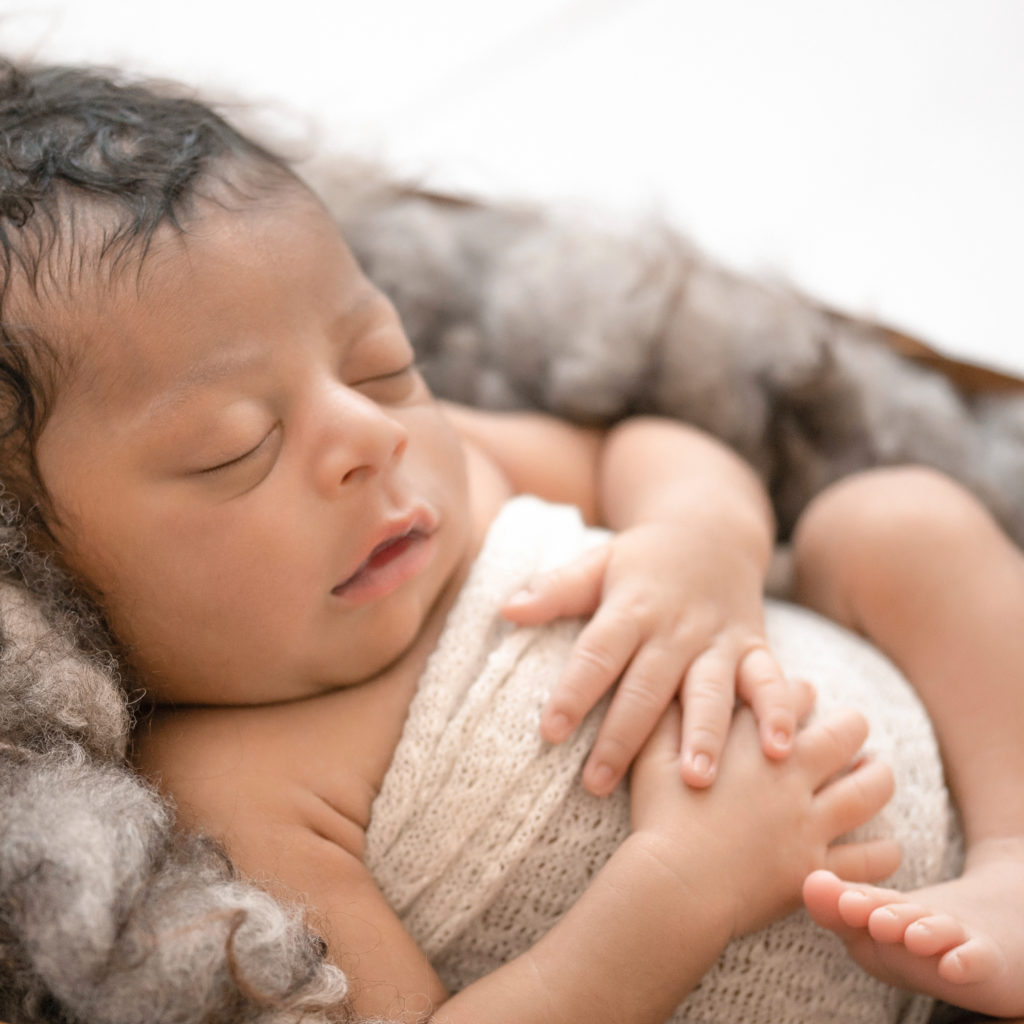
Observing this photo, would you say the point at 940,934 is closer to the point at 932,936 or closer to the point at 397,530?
the point at 932,936

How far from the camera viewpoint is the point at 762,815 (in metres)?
0.82

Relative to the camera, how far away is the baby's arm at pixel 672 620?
2.81 feet

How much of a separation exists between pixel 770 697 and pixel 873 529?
27 centimetres

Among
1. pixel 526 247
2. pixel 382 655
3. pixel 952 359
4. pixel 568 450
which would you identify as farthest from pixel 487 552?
pixel 952 359

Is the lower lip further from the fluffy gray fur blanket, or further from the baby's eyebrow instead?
the fluffy gray fur blanket

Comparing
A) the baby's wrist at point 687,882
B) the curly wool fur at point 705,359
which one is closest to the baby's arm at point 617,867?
the baby's wrist at point 687,882

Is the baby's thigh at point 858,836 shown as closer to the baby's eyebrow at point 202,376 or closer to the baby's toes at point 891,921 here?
the baby's toes at point 891,921

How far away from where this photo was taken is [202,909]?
2.18 ft

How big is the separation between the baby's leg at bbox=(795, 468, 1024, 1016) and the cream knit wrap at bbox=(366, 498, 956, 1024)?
6 centimetres

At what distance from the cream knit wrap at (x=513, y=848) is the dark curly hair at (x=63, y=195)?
1.10 ft

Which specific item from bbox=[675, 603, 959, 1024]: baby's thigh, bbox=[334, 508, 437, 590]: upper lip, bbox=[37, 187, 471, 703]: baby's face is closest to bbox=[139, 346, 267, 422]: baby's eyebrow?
bbox=[37, 187, 471, 703]: baby's face

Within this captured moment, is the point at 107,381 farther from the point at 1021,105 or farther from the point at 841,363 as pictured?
the point at 1021,105

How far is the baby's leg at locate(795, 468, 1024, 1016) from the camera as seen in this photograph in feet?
2.49

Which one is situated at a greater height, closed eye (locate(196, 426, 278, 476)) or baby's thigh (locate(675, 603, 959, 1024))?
closed eye (locate(196, 426, 278, 476))
